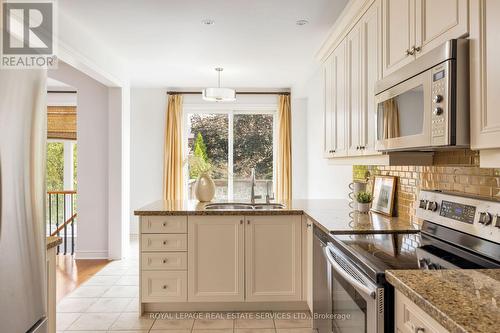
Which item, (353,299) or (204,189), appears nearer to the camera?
(353,299)

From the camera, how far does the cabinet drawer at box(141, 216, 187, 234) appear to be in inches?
→ 111

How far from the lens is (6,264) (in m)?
1.14

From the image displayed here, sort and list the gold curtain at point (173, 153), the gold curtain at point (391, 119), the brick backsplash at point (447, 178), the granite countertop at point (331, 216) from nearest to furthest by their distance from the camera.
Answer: the brick backsplash at point (447, 178) → the gold curtain at point (391, 119) → the granite countertop at point (331, 216) → the gold curtain at point (173, 153)

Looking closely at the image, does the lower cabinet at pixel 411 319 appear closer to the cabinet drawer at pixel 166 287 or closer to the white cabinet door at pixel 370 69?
the white cabinet door at pixel 370 69

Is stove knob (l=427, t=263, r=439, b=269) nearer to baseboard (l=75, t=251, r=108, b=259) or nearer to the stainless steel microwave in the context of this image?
the stainless steel microwave

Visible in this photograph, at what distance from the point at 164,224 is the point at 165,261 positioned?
292mm

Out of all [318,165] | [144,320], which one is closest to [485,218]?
[144,320]

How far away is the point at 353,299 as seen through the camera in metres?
1.54

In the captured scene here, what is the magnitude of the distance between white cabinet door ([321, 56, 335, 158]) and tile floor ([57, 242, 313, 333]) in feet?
4.65

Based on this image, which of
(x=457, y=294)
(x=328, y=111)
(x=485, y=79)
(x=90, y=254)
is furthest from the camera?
(x=90, y=254)

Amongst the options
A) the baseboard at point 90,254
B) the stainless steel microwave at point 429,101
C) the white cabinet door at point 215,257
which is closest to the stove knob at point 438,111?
the stainless steel microwave at point 429,101

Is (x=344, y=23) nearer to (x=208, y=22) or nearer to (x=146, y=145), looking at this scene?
(x=208, y=22)

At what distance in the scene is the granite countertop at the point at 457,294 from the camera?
33.3 inches

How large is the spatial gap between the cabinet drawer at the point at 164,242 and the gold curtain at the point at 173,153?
3.14m
